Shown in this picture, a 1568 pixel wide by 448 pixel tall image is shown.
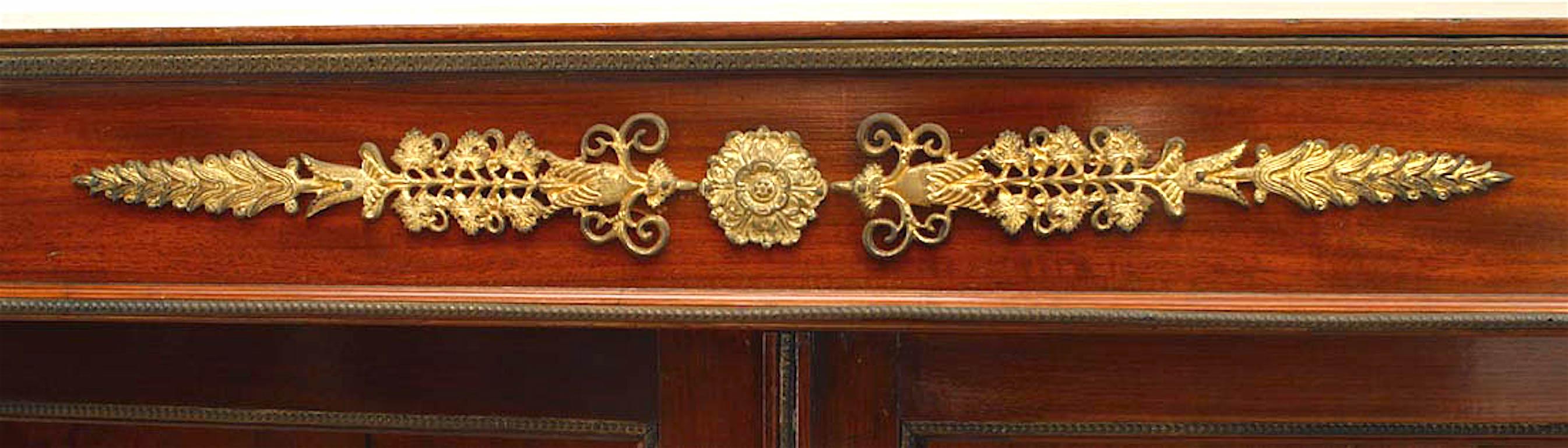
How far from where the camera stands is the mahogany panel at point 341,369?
0.47m

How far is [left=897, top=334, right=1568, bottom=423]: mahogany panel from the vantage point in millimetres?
467

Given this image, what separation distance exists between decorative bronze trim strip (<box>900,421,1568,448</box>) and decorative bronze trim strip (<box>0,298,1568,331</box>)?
5.2 inches

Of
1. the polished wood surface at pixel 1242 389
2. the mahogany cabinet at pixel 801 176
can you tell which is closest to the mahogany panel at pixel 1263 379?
the polished wood surface at pixel 1242 389

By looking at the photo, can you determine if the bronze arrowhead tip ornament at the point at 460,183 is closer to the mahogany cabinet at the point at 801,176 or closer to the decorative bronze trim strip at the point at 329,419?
the mahogany cabinet at the point at 801,176

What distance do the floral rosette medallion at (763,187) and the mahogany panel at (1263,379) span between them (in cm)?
15

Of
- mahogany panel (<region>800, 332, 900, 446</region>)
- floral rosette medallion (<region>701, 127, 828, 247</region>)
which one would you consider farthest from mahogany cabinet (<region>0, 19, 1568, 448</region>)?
mahogany panel (<region>800, 332, 900, 446</region>)

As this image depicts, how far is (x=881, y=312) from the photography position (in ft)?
1.14

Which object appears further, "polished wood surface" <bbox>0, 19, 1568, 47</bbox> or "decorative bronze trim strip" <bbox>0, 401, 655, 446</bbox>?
"decorative bronze trim strip" <bbox>0, 401, 655, 446</bbox>

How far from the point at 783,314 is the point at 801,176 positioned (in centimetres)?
5

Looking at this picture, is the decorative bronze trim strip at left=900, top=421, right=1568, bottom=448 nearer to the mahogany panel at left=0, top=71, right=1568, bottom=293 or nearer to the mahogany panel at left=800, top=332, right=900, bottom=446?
the mahogany panel at left=800, top=332, right=900, bottom=446

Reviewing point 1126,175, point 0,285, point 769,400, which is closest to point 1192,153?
point 1126,175

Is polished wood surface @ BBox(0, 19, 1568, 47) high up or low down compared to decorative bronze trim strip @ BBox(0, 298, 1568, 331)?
up

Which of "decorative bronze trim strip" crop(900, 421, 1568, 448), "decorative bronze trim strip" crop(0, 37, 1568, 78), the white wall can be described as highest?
the white wall

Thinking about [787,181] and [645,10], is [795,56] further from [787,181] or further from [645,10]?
[645,10]
